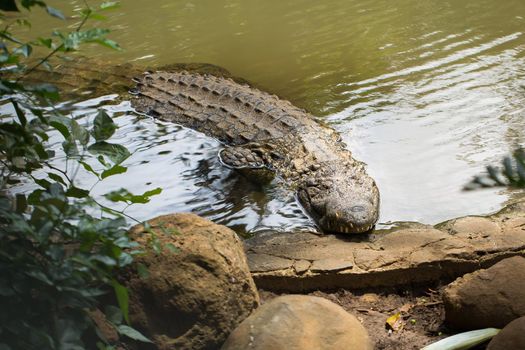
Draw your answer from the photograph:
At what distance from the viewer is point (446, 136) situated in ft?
18.7

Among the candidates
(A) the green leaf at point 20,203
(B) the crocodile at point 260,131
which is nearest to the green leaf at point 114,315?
(A) the green leaf at point 20,203

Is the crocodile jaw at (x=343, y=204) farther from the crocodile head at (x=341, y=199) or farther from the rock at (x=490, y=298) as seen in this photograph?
the rock at (x=490, y=298)

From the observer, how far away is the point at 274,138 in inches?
236

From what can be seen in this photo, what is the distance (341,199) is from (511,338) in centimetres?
220

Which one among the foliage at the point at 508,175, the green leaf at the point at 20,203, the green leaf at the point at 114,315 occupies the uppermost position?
the foliage at the point at 508,175

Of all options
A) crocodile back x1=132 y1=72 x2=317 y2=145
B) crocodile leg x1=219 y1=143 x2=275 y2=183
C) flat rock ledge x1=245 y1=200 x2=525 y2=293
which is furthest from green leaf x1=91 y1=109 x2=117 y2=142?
crocodile back x1=132 y1=72 x2=317 y2=145

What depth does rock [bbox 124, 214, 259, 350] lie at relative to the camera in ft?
9.73

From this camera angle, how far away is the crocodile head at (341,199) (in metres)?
4.41

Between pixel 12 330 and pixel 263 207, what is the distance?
123 inches

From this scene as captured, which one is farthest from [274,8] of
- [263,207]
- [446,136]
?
[263,207]

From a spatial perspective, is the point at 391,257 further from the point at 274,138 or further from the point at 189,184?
the point at 274,138

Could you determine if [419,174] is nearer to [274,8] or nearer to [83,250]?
[83,250]

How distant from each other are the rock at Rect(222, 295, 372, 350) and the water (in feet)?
4.91

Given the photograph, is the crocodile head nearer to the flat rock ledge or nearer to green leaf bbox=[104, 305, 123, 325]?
the flat rock ledge
